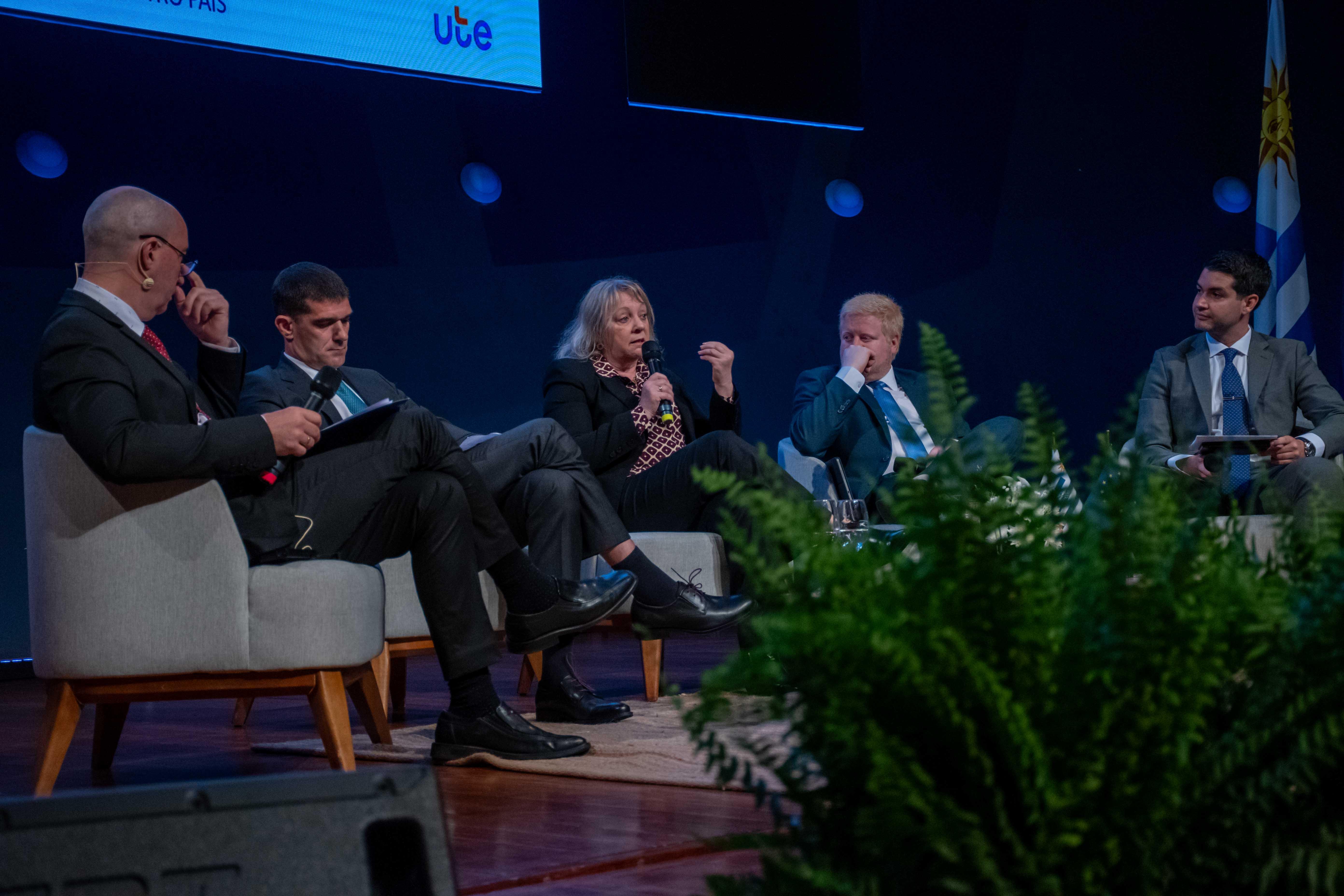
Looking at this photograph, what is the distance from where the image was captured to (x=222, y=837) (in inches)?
27.5

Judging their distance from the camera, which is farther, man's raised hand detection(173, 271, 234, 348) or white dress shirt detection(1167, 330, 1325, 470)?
white dress shirt detection(1167, 330, 1325, 470)

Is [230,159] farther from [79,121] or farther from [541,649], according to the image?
[541,649]

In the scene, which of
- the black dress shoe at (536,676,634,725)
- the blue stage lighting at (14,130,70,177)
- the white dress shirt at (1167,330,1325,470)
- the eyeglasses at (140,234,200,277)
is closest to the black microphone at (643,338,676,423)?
the black dress shoe at (536,676,634,725)

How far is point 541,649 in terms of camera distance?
279cm

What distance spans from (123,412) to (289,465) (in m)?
0.43

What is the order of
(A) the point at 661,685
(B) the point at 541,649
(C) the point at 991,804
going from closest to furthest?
(C) the point at 991,804, (B) the point at 541,649, (A) the point at 661,685

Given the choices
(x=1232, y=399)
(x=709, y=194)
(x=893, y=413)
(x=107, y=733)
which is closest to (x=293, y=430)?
(x=107, y=733)

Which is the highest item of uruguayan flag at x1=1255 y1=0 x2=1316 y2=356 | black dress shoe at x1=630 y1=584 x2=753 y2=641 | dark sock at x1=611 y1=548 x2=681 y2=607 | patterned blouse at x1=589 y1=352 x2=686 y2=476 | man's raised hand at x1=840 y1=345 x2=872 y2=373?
uruguayan flag at x1=1255 y1=0 x2=1316 y2=356

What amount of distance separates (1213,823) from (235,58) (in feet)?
15.8

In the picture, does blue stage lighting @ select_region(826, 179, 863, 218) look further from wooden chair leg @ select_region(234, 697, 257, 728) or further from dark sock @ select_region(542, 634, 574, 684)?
wooden chair leg @ select_region(234, 697, 257, 728)

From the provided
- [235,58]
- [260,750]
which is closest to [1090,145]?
[235,58]

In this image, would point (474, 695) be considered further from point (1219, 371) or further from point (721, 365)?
point (1219, 371)

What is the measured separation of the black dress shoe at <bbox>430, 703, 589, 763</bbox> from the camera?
2488 mm

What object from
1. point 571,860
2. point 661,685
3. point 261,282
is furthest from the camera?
point 261,282
